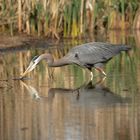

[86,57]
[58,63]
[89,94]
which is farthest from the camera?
[58,63]

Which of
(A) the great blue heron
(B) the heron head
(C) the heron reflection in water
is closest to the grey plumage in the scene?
(A) the great blue heron

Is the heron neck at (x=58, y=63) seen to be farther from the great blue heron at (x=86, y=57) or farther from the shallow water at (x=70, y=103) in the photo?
the shallow water at (x=70, y=103)

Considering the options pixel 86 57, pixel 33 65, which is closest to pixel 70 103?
pixel 86 57

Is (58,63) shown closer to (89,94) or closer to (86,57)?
(86,57)

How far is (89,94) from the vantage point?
11.0m

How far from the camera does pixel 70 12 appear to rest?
65.9 ft

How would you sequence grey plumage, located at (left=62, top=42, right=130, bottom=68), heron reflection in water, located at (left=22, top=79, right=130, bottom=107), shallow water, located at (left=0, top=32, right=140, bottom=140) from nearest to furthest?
shallow water, located at (left=0, top=32, right=140, bottom=140) → heron reflection in water, located at (left=22, top=79, right=130, bottom=107) → grey plumage, located at (left=62, top=42, right=130, bottom=68)

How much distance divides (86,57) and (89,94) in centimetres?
192

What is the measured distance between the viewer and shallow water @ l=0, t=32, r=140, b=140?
830 centimetres

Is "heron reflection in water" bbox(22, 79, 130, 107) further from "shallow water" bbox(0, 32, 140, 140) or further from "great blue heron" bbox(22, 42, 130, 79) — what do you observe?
"great blue heron" bbox(22, 42, 130, 79)

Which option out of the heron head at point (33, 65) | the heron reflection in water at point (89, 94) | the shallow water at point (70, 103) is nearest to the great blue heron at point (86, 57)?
Result: the heron head at point (33, 65)

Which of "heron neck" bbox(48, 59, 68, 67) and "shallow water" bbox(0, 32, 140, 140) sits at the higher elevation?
"heron neck" bbox(48, 59, 68, 67)

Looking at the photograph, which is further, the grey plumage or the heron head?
the heron head

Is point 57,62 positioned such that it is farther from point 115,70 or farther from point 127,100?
point 127,100
